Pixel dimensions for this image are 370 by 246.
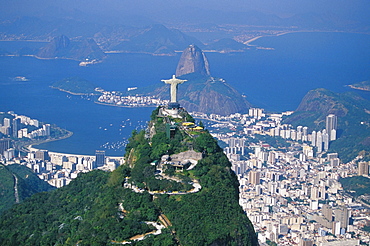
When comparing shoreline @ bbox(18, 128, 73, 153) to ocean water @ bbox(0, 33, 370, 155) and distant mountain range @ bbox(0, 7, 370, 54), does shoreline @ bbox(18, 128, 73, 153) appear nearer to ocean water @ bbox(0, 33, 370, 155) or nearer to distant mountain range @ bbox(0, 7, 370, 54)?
ocean water @ bbox(0, 33, 370, 155)

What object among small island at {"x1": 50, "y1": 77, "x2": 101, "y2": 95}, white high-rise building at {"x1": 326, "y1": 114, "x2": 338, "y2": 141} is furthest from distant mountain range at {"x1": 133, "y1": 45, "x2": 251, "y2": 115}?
white high-rise building at {"x1": 326, "y1": 114, "x2": 338, "y2": 141}

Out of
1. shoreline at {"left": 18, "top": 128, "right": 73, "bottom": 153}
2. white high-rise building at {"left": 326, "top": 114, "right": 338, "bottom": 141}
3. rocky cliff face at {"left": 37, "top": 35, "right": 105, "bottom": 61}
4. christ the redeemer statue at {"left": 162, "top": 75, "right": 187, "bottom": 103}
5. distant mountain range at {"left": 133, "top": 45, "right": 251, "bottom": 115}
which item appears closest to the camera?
christ the redeemer statue at {"left": 162, "top": 75, "right": 187, "bottom": 103}

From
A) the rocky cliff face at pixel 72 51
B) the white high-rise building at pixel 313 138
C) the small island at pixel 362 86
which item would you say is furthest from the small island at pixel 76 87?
the white high-rise building at pixel 313 138

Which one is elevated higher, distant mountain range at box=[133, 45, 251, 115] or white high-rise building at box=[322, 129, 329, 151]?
distant mountain range at box=[133, 45, 251, 115]

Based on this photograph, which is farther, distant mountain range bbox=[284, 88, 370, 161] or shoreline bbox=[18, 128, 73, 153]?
distant mountain range bbox=[284, 88, 370, 161]

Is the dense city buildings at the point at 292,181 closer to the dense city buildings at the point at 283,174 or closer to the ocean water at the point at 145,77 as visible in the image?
the dense city buildings at the point at 283,174

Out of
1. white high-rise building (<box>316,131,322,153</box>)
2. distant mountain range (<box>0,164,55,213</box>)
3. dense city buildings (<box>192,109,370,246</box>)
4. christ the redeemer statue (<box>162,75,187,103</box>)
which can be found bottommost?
dense city buildings (<box>192,109,370,246</box>)

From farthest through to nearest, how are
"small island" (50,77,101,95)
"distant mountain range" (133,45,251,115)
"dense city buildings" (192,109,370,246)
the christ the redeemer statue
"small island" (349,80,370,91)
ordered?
1. "small island" (349,80,370,91)
2. "small island" (50,77,101,95)
3. "distant mountain range" (133,45,251,115)
4. "dense city buildings" (192,109,370,246)
5. the christ the redeemer statue

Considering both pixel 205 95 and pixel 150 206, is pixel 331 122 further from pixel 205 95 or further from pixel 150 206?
pixel 150 206
